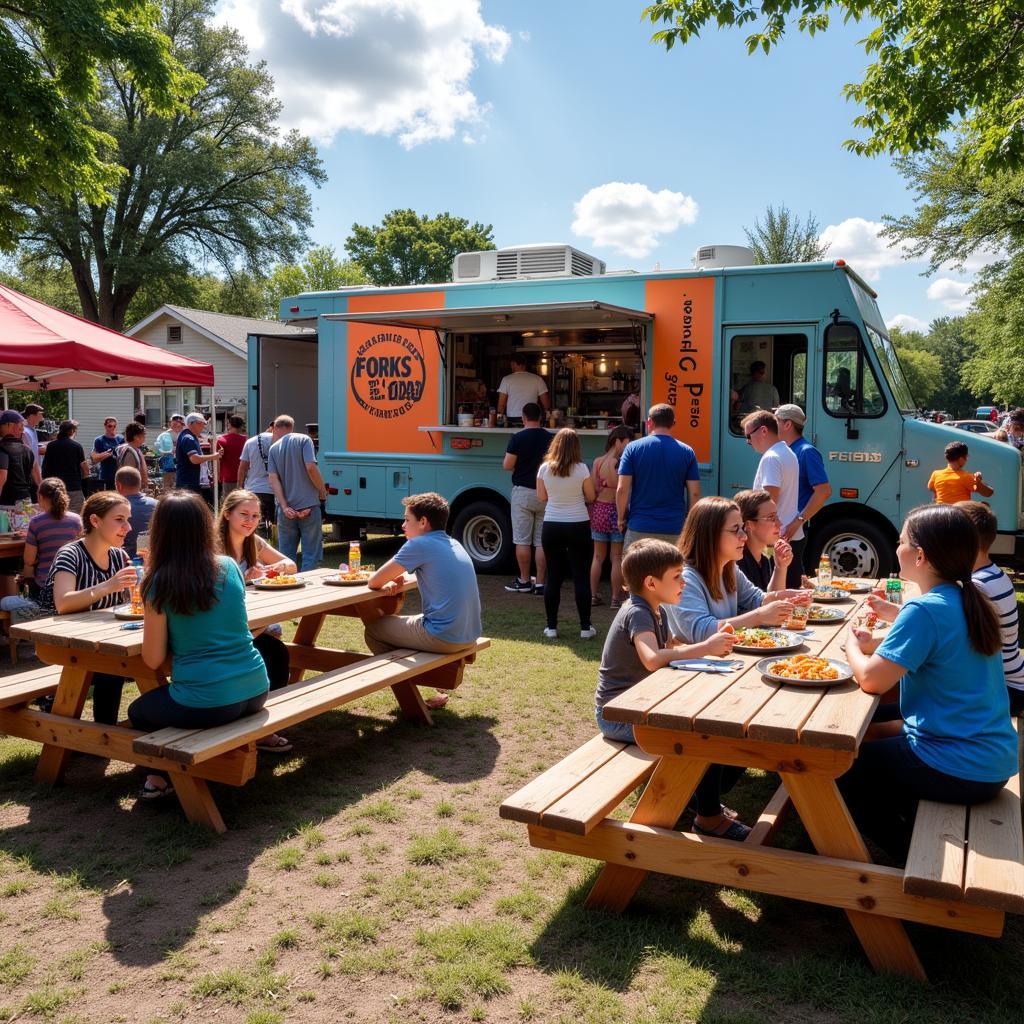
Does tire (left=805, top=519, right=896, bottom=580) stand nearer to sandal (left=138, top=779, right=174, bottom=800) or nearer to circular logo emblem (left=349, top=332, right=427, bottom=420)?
circular logo emblem (left=349, top=332, right=427, bottom=420)

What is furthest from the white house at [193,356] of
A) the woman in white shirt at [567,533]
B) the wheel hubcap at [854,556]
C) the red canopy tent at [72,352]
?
the wheel hubcap at [854,556]

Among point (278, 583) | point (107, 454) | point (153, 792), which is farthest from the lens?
point (107, 454)

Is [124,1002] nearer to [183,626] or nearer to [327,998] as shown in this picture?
[327,998]

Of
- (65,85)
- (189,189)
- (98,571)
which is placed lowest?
(98,571)

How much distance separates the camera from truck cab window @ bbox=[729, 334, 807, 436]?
903cm

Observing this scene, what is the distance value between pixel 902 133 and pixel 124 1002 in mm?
9454

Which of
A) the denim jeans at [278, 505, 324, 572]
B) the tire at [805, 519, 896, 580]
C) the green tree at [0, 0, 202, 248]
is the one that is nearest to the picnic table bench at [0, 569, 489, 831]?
the denim jeans at [278, 505, 324, 572]

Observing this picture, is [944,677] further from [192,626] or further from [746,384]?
[746,384]

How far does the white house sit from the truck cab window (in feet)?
68.2

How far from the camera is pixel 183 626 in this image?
153 inches

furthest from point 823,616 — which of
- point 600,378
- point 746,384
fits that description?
point 600,378

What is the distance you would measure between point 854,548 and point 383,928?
671 cm

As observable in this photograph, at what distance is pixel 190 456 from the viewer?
1164cm

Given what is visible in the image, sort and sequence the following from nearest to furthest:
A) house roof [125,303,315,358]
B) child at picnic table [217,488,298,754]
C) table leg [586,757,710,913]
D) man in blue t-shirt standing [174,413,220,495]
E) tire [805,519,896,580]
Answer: table leg [586,757,710,913] → child at picnic table [217,488,298,754] → tire [805,519,896,580] → man in blue t-shirt standing [174,413,220,495] → house roof [125,303,315,358]
